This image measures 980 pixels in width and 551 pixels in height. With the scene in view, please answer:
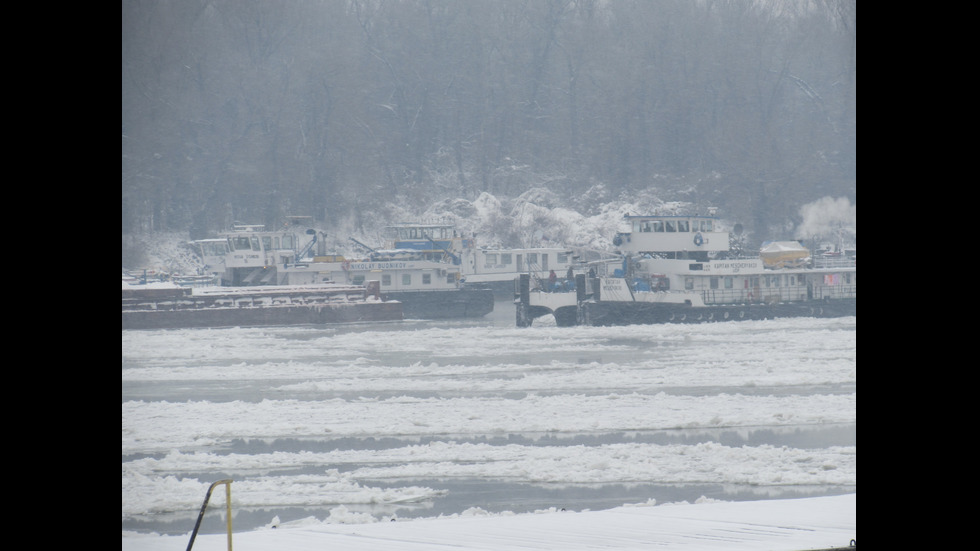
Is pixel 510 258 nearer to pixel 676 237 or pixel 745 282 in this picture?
pixel 676 237

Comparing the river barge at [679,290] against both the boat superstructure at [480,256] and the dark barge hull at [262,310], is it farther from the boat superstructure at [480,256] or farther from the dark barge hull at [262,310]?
the dark barge hull at [262,310]

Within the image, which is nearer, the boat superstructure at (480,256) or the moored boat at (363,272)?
the moored boat at (363,272)

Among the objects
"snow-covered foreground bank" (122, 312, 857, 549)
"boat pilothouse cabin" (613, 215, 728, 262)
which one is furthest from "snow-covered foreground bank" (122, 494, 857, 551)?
"boat pilothouse cabin" (613, 215, 728, 262)

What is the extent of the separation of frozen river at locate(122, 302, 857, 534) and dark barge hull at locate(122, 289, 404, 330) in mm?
706

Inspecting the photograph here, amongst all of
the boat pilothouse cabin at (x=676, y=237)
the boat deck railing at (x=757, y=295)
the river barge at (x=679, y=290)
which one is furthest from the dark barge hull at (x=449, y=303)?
the boat deck railing at (x=757, y=295)

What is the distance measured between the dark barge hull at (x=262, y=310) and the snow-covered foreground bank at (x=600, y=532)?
15331mm

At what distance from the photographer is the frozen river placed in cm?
523

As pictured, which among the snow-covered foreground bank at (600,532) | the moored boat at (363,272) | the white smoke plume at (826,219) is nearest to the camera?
the snow-covered foreground bank at (600,532)

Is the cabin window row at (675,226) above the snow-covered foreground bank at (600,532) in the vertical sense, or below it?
above

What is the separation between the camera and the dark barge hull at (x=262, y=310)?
58.3ft

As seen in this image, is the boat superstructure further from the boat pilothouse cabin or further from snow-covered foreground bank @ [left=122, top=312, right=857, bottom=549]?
snow-covered foreground bank @ [left=122, top=312, right=857, bottom=549]

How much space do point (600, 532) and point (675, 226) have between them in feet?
55.9

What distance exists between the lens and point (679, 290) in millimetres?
18234

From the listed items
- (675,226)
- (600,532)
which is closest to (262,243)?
(675,226)
